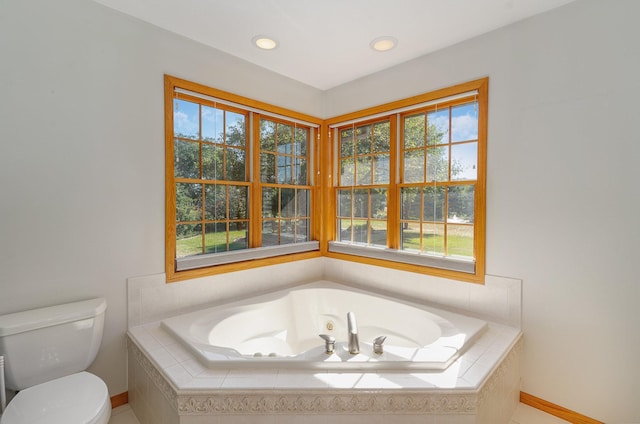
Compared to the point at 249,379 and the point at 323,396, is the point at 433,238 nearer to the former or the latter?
the point at 323,396

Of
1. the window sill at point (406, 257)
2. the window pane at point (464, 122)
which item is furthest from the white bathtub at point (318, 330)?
the window pane at point (464, 122)

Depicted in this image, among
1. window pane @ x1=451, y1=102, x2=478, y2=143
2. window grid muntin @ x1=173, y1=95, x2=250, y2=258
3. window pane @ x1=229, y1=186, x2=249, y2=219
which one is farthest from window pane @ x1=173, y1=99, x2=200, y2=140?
window pane @ x1=451, y1=102, x2=478, y2=143

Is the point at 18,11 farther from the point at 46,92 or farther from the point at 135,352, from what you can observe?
the point at 135,352

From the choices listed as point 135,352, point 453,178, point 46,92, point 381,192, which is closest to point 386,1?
point 453,178

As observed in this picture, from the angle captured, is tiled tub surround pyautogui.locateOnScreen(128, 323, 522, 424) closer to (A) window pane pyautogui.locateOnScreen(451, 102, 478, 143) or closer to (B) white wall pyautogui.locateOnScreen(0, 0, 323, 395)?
(B) white wall pyautogui.locateOnScreen(0, 0, 323, 395)

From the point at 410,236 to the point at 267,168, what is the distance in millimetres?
1495

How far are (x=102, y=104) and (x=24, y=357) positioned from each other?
1.48 metres

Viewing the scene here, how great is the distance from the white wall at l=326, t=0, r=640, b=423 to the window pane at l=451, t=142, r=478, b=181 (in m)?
0.15

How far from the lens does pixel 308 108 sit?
318cm

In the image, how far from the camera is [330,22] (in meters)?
2.06

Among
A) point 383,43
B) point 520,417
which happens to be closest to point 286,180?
point 383,43

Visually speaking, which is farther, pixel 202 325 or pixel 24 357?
pixel 202 325

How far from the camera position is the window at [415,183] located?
91.3 inches

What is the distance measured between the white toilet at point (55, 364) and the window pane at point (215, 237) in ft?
2.78
